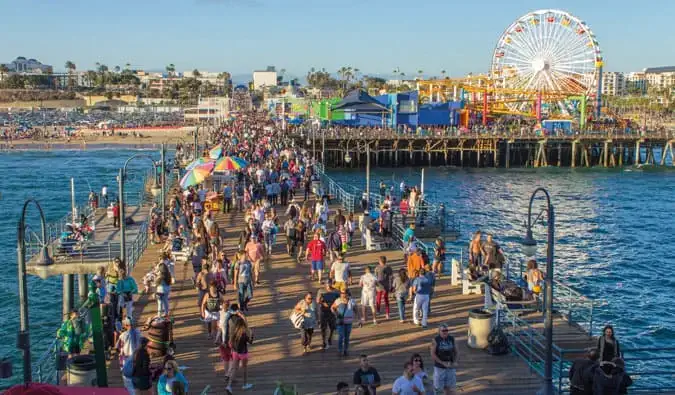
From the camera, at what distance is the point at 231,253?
59.2 ft

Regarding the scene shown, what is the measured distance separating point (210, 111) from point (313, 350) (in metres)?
133

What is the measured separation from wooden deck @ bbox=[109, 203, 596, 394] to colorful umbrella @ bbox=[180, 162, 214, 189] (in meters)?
4.90

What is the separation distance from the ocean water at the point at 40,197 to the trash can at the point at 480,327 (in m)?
7.02

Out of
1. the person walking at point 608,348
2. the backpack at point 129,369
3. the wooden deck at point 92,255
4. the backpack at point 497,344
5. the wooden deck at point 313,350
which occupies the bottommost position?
the wooden deck at point 313,350

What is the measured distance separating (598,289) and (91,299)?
18.2 metres

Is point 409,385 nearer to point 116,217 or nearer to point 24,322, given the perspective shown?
point 24,322

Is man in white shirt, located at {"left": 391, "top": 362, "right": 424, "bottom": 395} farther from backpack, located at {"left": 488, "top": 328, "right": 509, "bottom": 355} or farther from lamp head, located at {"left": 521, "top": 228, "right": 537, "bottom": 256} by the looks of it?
backpack, located at {"left": 488, "top": 328, "right": 509, "bottom": 355}

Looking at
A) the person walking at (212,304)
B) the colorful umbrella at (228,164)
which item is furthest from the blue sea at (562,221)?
the colorful umbrella at (228,164)

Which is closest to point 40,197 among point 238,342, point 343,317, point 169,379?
point 343,317

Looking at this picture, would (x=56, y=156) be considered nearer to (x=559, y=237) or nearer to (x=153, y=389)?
(x=559, y=237)

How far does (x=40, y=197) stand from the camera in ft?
157

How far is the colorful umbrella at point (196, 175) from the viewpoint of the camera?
65.7ft

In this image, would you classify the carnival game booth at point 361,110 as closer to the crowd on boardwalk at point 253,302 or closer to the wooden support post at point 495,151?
the wooden support post at point 495,151

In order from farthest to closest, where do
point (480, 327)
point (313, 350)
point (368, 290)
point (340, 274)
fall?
point (340, 274) → point (368, 290) → point (313, 350) → point (480, 327)
